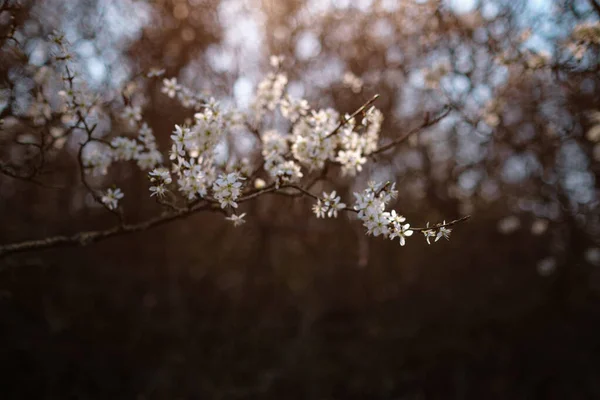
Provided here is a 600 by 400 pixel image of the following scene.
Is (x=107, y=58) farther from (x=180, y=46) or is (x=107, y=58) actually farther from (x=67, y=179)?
(x=67, y=179)

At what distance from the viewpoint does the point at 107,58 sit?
5516 millimetres

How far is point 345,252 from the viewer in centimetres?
811

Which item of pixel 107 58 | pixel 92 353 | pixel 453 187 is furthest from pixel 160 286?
pixel 453 187

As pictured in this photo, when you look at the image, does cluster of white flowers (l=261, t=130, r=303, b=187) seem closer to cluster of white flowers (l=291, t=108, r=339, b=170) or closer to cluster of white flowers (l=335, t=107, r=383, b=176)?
cluster of white flowers (l=291, t=108, r=339, b=170)

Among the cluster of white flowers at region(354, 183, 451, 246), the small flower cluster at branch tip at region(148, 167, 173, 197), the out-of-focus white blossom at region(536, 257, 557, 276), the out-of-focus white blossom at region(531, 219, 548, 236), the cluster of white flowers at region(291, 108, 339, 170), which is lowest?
the cluster of white flowers at region(354, 183, 451, 246)

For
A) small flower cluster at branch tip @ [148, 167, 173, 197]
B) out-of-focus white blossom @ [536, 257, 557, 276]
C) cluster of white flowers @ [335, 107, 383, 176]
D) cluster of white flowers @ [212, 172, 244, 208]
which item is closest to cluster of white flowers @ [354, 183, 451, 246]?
cluster of white flowers @ [335, 107, 383, 176]

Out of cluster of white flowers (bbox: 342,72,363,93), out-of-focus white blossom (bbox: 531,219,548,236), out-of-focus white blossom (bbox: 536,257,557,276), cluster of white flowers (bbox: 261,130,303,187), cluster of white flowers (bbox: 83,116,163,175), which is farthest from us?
out-of-focus white blossom (bbox: 536,257,557,276)

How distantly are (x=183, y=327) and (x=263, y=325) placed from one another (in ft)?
4.12

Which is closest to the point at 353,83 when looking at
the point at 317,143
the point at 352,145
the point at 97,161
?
the point at 352,145

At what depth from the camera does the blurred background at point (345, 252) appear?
554cm

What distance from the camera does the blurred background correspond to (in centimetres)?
554

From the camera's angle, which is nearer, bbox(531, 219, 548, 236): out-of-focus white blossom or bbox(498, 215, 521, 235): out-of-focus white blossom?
bbox(531, 219, 548, 236): out-of-focus white blossom

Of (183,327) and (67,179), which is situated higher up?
(67,179)

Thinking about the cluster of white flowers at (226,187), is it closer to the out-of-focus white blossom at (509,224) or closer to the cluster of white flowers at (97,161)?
the cluster of white flowers at (97,161)
